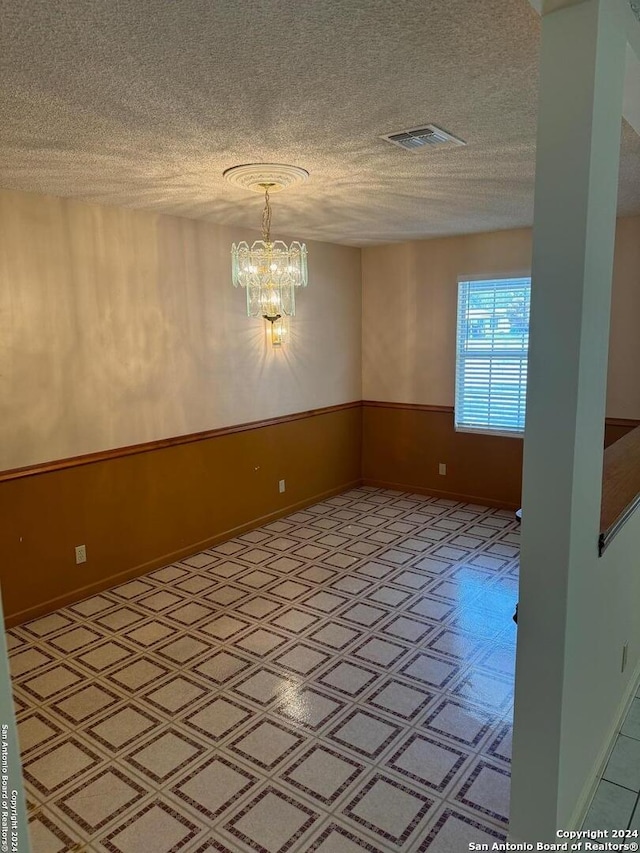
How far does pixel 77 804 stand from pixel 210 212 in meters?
3.42

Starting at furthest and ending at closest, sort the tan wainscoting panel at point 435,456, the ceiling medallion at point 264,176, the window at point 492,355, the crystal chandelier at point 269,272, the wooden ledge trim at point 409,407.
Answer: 1. the wooden ledge trim at point 409,407
2. the tan wainscoting panel at point 435,456
3. the window at point 492,355
4. the crystal chandelier at point 269,272
5. the ceiling medallion at point 264,176

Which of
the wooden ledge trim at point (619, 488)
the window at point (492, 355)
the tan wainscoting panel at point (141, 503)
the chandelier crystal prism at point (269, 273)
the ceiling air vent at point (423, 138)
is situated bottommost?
the tan wainscoting panel at point (141, 503)

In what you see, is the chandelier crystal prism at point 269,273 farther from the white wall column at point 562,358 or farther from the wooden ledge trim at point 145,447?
the white wall column at point 562,358

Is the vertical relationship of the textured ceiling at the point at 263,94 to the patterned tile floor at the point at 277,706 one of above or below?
above

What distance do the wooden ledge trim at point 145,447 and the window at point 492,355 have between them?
139 centimetres

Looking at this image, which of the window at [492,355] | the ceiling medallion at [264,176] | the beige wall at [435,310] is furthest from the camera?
the window at [492,355]

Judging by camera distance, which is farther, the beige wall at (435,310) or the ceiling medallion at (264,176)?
the beige wall at (435,310)

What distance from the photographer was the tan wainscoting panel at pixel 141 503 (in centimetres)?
349

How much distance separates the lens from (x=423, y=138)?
8.24ft

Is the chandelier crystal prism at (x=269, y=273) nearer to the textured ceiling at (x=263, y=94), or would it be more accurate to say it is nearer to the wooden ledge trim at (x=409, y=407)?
the textured ceiling at (x=263, y=94)

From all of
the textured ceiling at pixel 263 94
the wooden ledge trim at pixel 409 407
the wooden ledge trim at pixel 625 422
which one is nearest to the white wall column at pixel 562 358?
the textured ceiling at pixel 263 94

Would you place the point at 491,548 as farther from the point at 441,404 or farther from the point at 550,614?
the point at 550,614

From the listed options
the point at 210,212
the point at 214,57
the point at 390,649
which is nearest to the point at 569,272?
the point at 214,57

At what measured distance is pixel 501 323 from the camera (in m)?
5.25
